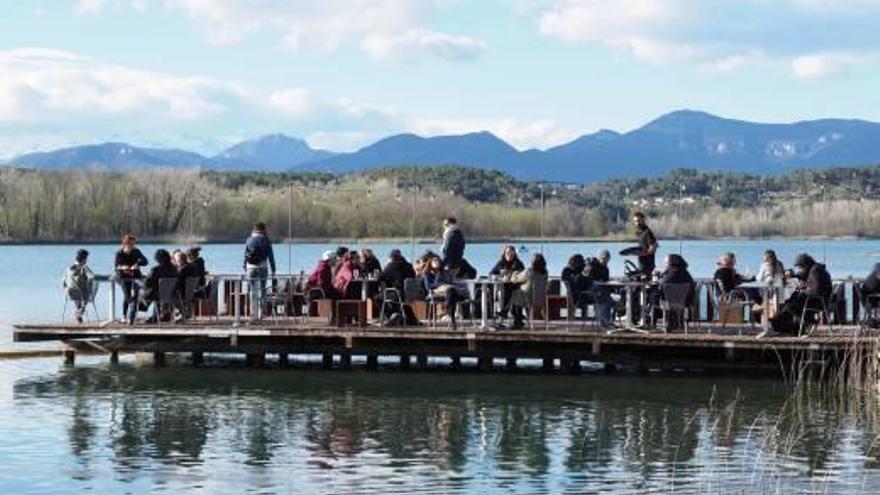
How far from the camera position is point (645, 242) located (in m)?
26.4

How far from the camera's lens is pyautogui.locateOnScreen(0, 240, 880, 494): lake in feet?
61.7

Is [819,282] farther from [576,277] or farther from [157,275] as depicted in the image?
[157,275]

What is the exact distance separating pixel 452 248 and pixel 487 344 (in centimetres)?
168

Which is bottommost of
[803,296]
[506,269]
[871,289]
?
[803,296]

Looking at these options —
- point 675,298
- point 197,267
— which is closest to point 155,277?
point 197,267

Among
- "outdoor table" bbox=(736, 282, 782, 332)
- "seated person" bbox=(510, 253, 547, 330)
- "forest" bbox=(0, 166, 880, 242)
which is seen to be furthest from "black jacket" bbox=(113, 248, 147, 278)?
"forest" bbox=(0, 166, 880, 242)

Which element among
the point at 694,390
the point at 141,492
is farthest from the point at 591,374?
the point at 141,492

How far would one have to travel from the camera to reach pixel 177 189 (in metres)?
136

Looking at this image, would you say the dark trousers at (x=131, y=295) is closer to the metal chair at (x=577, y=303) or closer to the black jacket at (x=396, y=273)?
the black jacket at (x=396, y=273)

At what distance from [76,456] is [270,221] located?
11717 cm

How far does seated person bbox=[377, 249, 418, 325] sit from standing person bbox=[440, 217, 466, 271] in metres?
0.62

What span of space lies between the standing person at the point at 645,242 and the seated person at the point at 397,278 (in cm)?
378

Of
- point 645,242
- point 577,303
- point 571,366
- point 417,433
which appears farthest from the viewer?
point 571,366

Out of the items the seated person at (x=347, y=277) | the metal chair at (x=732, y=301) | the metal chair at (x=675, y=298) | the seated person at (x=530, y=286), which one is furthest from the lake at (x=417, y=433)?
the seated person at (x=347, y=277)
